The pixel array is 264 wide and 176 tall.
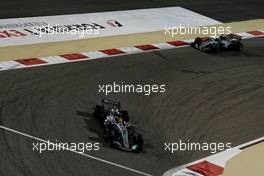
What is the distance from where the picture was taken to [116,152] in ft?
42.0

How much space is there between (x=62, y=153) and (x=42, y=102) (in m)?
3.20

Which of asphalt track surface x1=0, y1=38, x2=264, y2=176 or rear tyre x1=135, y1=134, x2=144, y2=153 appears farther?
rear tyre x1=135, y1=134, x2=144, y2=153

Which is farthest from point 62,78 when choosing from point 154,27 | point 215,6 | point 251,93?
point 215,6

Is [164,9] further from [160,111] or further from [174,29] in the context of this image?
[160,111]
